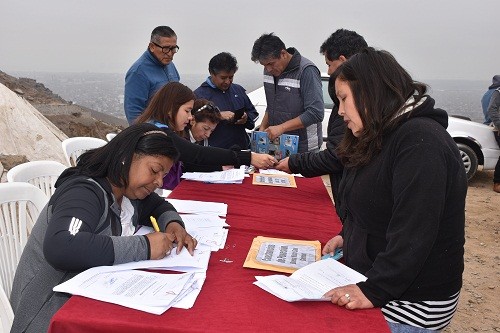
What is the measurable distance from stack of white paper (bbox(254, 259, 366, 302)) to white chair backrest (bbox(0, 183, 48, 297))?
1188 mm

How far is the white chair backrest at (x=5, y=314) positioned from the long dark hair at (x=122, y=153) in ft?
1.57

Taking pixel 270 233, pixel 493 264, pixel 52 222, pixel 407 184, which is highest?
pixel 407 184

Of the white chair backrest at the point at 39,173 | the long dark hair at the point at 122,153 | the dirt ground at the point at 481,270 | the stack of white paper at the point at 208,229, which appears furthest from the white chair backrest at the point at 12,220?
the dirt ground at the point at 481,270

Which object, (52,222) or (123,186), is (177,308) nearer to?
(52,222)

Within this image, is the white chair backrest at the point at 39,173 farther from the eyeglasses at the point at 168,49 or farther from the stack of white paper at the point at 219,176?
the eyeglasses at the point at 168,49

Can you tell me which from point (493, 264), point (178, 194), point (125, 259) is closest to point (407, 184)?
point (125, 259)

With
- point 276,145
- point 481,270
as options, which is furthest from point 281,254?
point 481,270

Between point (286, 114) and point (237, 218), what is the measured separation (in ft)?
6.34

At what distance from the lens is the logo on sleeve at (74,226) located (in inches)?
58.9

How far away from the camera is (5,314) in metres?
1.60

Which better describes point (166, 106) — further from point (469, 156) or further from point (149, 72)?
point (469, 156)

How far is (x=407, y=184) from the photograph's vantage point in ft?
4.73

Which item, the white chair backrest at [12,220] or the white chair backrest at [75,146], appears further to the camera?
the white chair backrest at [75,146]

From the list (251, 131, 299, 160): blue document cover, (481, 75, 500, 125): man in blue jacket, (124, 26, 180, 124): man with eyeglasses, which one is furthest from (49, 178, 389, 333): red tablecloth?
(481, 75, 500, 125): man in blue jacket
